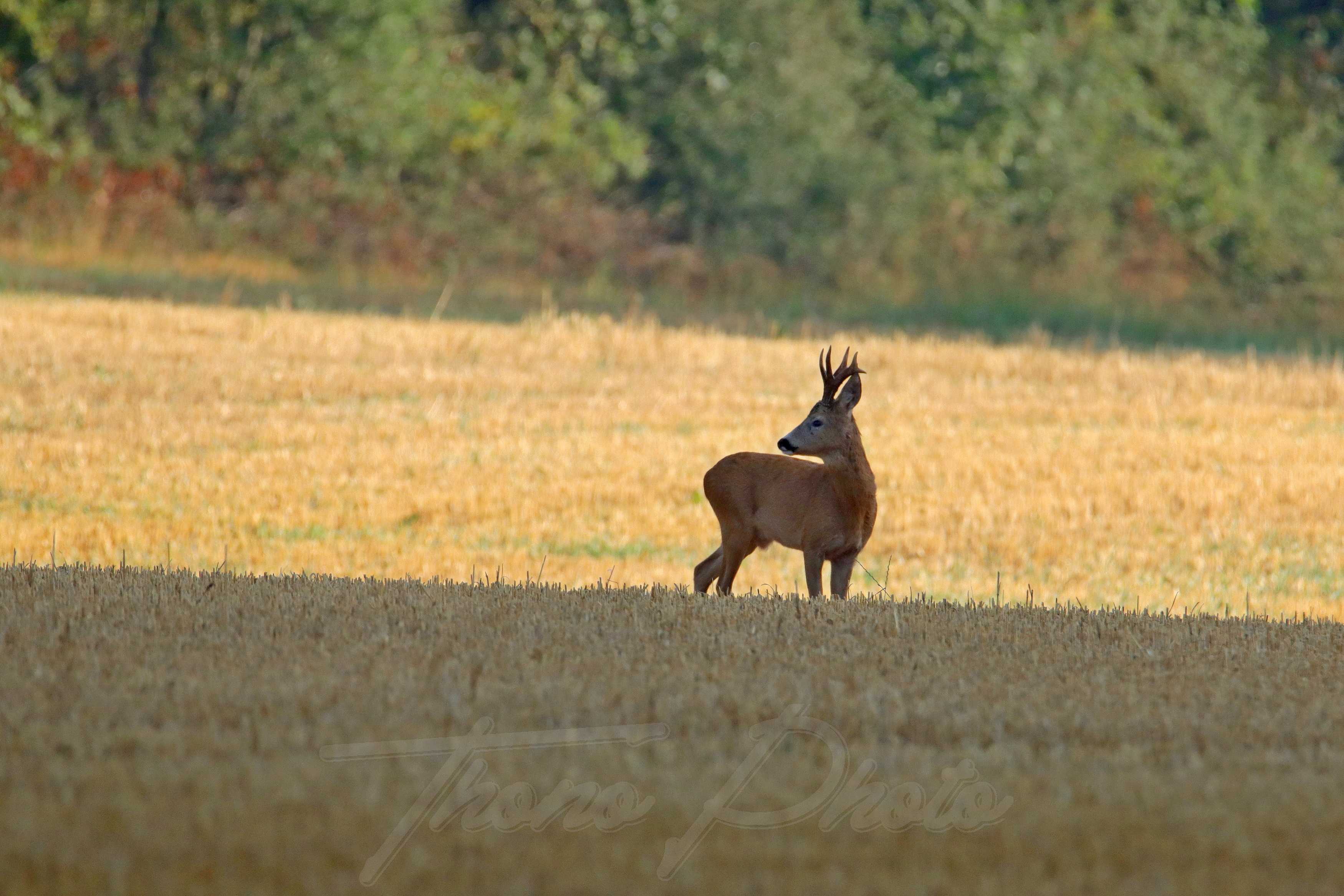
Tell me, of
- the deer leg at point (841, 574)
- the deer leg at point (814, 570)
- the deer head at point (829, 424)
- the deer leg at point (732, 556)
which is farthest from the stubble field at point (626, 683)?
the deer leg at point (732, 556)

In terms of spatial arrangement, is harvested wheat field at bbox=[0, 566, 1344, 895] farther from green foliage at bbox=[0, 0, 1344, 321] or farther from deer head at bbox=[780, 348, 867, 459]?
green foliage at bbox=[0, 0, 1344, 321]

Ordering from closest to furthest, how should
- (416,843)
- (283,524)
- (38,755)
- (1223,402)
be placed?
(416,843) → (38,755) → (283,524) → (1223,402)

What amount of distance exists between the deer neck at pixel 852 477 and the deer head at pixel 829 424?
22 mm

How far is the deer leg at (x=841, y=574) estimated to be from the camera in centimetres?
852

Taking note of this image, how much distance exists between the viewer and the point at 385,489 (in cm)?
1426

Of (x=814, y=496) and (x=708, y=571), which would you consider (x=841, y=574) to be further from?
(x=708, y=571)

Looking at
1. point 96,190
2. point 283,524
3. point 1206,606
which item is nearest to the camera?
point 1206,606

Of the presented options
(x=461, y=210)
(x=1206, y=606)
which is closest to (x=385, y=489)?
(x=1206, y=606)

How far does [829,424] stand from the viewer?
8547 millimetres

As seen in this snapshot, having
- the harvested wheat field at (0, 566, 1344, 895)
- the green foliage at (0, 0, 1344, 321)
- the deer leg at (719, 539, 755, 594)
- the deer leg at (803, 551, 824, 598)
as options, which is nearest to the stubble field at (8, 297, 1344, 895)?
the harvested wheat field at (0, 566, 1344, 895)

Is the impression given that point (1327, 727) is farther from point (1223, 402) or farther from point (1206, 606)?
point (1223, 402)

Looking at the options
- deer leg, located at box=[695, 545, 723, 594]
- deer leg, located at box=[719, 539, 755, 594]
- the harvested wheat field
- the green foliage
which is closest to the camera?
the harvested wheat field

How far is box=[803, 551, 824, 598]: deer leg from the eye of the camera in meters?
8.38

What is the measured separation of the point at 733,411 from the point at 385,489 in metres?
4.31
